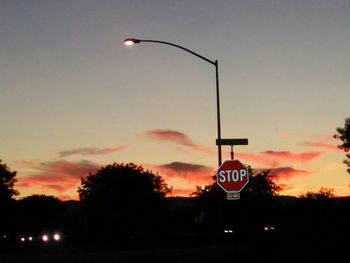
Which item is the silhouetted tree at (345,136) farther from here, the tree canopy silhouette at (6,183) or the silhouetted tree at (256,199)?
the tree canopy silhouette at (6,183)

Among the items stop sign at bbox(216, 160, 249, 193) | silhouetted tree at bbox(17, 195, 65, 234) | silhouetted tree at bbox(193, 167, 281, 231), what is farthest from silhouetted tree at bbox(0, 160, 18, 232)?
stop sign at bbox(216, 160, 249, 193)

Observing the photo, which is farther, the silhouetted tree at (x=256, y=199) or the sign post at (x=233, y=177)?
the silhouetted tree at (x=256, y=199)

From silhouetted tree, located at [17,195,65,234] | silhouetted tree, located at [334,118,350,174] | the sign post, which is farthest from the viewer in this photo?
silhouetted tree, located at [17,195,65,234]

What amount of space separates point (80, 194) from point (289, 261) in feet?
251

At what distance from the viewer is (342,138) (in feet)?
257

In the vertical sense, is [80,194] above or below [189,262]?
above

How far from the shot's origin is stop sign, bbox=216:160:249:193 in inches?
916

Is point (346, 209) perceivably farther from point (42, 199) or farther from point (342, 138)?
point (42, 199)

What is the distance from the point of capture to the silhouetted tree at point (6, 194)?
92875mm

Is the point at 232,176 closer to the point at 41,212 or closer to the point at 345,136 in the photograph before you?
the point at 345,136

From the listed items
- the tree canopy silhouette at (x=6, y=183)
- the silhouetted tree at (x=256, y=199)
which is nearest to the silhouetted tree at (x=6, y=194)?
the tree canopy silhouette at (x=6, y=183)

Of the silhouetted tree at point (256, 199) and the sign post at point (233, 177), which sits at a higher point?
the silhouetted tree at point (256, 199)

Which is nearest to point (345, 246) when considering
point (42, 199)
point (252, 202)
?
point (252, 202)

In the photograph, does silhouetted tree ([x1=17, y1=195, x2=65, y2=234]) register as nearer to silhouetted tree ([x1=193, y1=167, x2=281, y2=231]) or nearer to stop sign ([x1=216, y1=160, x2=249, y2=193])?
silhouetted tree ([x1=193, y1=167, x2=281, y2=231])
